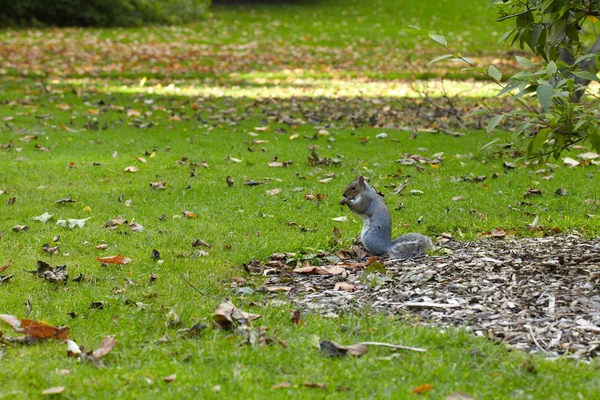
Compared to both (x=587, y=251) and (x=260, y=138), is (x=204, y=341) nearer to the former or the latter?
(x=587, y=251)

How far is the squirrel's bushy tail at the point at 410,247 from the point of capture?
597 centimetres

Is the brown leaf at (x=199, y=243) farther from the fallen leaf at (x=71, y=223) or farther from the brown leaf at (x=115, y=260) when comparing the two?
the fallen leaf at (x=71, y=223)

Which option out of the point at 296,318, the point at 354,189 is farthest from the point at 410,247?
the point at 296,318

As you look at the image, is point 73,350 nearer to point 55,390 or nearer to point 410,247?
point 55,390

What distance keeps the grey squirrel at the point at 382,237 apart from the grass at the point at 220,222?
520 millimetres

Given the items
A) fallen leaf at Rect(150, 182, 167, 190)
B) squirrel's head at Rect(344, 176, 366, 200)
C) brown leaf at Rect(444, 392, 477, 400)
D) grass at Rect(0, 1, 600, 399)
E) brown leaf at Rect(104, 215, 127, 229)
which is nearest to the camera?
brown leaf at Rect(444, 392, 477, 400)

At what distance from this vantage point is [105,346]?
14.0 feet

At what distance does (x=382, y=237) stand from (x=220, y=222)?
1.68 m

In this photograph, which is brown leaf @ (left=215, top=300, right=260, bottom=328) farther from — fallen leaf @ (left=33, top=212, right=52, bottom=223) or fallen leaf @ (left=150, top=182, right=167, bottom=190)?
fallen leaf @ (left=150, top=182, right=167, bottom=190)

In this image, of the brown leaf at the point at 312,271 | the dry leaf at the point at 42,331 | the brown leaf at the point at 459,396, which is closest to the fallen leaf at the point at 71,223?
the brown leaf at the point at 312,271

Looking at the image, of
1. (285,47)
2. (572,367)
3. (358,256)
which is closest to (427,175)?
(358,256)

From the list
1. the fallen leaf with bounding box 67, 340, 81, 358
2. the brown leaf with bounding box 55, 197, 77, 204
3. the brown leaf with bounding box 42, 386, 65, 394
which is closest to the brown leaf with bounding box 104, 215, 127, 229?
the brown leaf with bounding box 55, 197, 77, 204

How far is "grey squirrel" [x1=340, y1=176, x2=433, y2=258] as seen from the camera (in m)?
5.98

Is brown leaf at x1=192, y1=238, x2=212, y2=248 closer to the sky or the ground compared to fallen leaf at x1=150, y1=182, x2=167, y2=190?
closer to the sky
